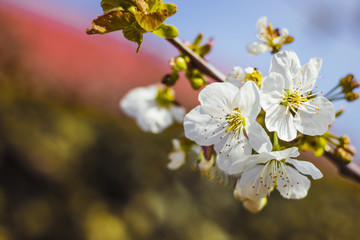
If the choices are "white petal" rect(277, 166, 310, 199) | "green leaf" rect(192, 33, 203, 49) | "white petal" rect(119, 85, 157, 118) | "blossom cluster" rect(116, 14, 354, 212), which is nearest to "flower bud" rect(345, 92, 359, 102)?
"blossom cluster" rect(116, 14, 354, 212)

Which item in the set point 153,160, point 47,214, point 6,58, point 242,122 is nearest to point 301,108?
point 242,122

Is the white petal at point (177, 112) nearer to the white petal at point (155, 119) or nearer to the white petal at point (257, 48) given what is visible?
the white petal at point (155, 119)

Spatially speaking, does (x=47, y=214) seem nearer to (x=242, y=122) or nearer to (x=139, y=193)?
(x=139, y=193)

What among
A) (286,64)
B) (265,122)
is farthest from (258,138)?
(286,64)

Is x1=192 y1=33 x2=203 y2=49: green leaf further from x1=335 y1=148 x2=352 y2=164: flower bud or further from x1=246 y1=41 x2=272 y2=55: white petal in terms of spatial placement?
x1=335 y1=148 x2=352 y2=164: flower bud

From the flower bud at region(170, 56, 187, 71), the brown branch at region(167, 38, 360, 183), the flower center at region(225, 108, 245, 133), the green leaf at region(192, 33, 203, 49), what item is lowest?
the flower center at region(225, 108, 245, 133)

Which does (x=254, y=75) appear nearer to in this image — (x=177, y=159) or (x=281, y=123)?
(x=281, y=123)

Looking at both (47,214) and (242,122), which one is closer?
(242,122)
